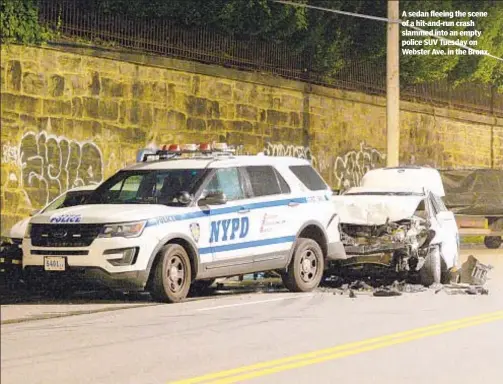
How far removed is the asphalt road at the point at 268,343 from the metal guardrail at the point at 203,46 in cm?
881

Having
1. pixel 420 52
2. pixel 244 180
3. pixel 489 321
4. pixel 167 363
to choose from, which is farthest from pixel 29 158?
pixel 420 52

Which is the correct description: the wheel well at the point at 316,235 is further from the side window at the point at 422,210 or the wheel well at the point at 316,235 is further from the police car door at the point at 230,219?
the side window at the point at 422,210

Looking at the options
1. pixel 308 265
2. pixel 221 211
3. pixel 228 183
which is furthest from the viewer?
pixel 308 265

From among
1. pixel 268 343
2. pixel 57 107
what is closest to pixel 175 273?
pixel 268 343

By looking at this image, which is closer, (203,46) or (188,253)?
(188,253)

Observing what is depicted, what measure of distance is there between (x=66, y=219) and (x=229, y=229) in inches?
86.5

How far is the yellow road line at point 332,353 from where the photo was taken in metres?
8.48

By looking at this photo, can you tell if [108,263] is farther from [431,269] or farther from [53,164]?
[53,164]

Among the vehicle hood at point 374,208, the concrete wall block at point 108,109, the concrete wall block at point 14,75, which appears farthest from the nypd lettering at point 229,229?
the concrete wall block at point 108,109

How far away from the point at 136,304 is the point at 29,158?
6.93 metres

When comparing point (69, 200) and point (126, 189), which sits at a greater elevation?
point (126, 189)

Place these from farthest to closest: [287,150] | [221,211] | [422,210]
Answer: [287,150], [422,210], [221,211]

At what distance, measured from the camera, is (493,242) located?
2848 cm

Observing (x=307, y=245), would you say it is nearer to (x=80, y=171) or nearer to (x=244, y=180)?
(x=244, y=180)
